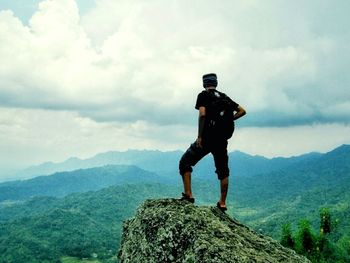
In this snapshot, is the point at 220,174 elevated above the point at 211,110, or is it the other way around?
the point at 211,110

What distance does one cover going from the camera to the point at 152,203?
1108cm

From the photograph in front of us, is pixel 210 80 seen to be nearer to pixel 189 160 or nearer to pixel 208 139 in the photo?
pixel 208 139

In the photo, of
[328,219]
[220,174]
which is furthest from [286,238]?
[220,174]

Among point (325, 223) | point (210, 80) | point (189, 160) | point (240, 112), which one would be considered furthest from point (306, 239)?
point (210, 80)

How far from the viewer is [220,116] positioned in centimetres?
1075

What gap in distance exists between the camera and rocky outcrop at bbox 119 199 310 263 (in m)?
9.05

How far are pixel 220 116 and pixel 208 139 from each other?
0.66 metres

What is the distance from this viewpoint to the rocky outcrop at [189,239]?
905cm

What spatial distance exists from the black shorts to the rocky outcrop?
958 millimetres

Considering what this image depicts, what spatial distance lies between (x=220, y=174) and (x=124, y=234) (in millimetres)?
3079

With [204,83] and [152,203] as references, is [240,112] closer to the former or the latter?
[204,83]

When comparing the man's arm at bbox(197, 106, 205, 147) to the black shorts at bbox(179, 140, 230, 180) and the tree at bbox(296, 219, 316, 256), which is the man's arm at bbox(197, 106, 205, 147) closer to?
the black shorts at bbox(179, 140, 230, 180)

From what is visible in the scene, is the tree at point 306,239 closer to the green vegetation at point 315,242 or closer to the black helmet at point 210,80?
the green vegetation at point 315,242

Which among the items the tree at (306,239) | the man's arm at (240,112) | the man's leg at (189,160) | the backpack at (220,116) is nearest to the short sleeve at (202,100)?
the backpack at (220,116)
